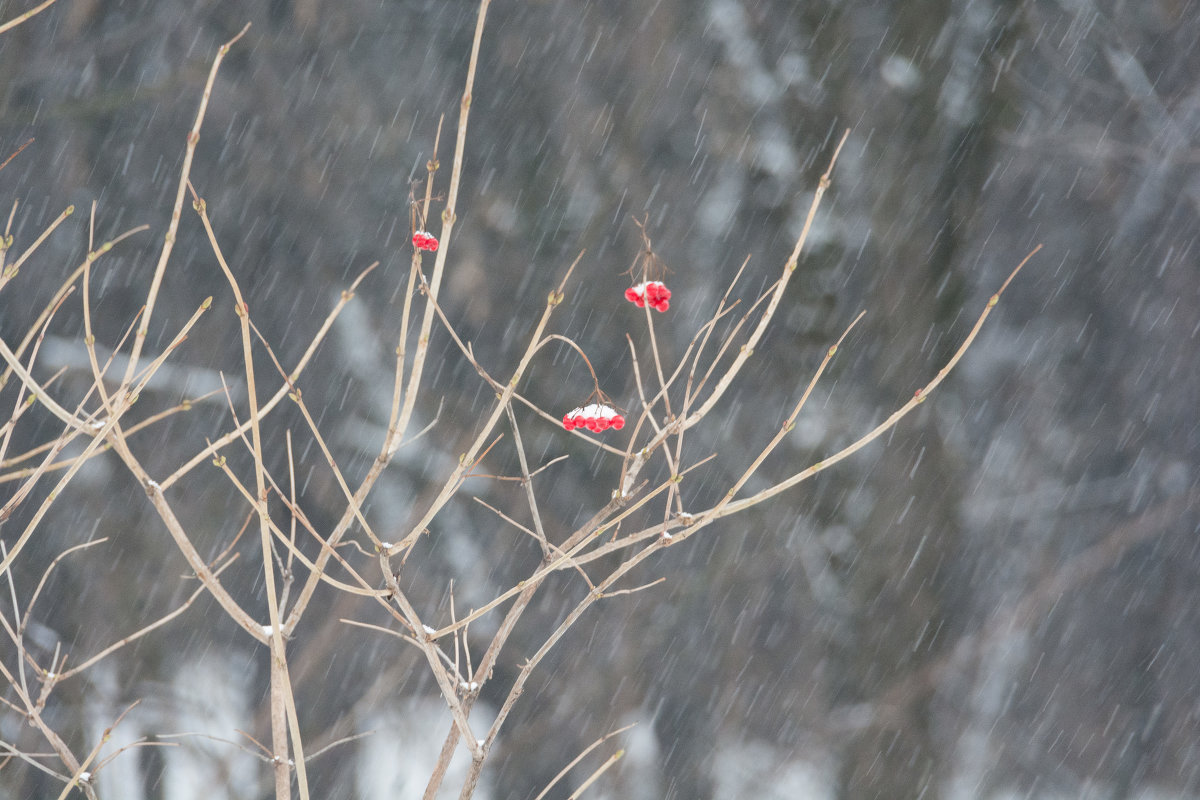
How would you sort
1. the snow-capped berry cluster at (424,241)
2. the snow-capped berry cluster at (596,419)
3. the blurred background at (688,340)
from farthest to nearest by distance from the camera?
the blurred background at (688,340) → the snow-capped berry cluster at (596,419) → the snow-capped berry cluster at (424,241)

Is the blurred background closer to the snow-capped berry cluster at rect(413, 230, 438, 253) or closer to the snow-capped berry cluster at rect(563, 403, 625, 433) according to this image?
the snow-capped berry cluster at rect(563, 403, 625, 433)

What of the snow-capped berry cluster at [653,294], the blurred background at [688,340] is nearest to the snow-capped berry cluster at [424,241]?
the snow-capped berry cluster at [653,294]

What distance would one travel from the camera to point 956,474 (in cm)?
342

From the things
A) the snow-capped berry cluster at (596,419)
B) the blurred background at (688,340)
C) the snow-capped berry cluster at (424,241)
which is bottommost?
the blurred background at (688,340)

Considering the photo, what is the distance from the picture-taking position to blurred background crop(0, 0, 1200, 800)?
3006 millimetres

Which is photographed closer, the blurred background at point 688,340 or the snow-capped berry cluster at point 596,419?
the snow-capped berry cluster at point 596,419

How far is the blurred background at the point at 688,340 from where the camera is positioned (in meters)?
3.01

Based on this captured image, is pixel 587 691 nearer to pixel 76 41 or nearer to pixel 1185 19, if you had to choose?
pixel 76 41

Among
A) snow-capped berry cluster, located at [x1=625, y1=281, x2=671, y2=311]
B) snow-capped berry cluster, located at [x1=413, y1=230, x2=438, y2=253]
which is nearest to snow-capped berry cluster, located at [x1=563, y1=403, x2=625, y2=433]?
snow-capped berry cluster, located at [x1=625, y1=281, x2=671, y2=311]

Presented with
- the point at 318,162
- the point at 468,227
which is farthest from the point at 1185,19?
the point at 318,162

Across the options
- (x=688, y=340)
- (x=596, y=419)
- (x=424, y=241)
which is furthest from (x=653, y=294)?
(x=688, y=340)

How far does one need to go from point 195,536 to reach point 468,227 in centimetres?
142

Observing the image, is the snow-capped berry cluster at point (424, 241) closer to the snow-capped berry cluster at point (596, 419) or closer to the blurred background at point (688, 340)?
the snow-capped berry cluster at point (596, 419)

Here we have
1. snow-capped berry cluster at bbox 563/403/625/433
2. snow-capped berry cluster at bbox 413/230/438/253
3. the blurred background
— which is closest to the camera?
snow-capped berry cluster at bbox 413/230/438/253
